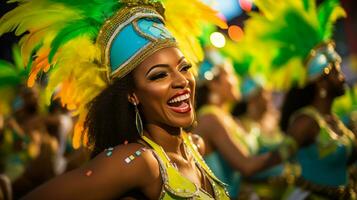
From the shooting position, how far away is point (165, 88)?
259 cm

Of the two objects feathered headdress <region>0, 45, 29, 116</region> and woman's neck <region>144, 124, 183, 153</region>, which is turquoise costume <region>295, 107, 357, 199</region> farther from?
feathered headdress <region>0, 45, 29, 116</region>

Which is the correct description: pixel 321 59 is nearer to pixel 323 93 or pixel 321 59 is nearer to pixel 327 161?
pixel 323 93

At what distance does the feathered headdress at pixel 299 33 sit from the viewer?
4.58m

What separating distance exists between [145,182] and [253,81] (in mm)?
5580

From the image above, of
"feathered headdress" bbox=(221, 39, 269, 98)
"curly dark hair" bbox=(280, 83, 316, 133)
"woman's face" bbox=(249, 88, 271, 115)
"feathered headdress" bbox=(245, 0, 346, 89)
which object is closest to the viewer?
"feathered headdress" bbox=(245, 0, 346, 89)

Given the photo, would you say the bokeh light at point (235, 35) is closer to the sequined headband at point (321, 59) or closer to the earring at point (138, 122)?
the sequined headband at point (321, 59)

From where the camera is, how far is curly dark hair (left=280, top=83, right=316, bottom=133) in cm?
507

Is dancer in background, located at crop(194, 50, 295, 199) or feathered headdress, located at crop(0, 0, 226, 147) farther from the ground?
feathered headdress, located at crop(0, 0, 226, 147)

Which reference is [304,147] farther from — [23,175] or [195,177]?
[23,175]

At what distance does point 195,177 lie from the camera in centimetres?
274

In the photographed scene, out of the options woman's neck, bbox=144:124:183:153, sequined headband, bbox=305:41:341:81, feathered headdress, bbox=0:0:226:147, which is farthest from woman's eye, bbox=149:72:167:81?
sequined headband, bbox=305:41:341:81

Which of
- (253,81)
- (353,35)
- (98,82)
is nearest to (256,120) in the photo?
(253,81)

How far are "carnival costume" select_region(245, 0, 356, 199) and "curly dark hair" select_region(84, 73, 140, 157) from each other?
6.61 ft

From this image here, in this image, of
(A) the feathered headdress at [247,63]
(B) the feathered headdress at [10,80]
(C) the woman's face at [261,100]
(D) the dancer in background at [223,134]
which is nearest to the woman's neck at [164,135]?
(D) the dancer in background at [223,134]
